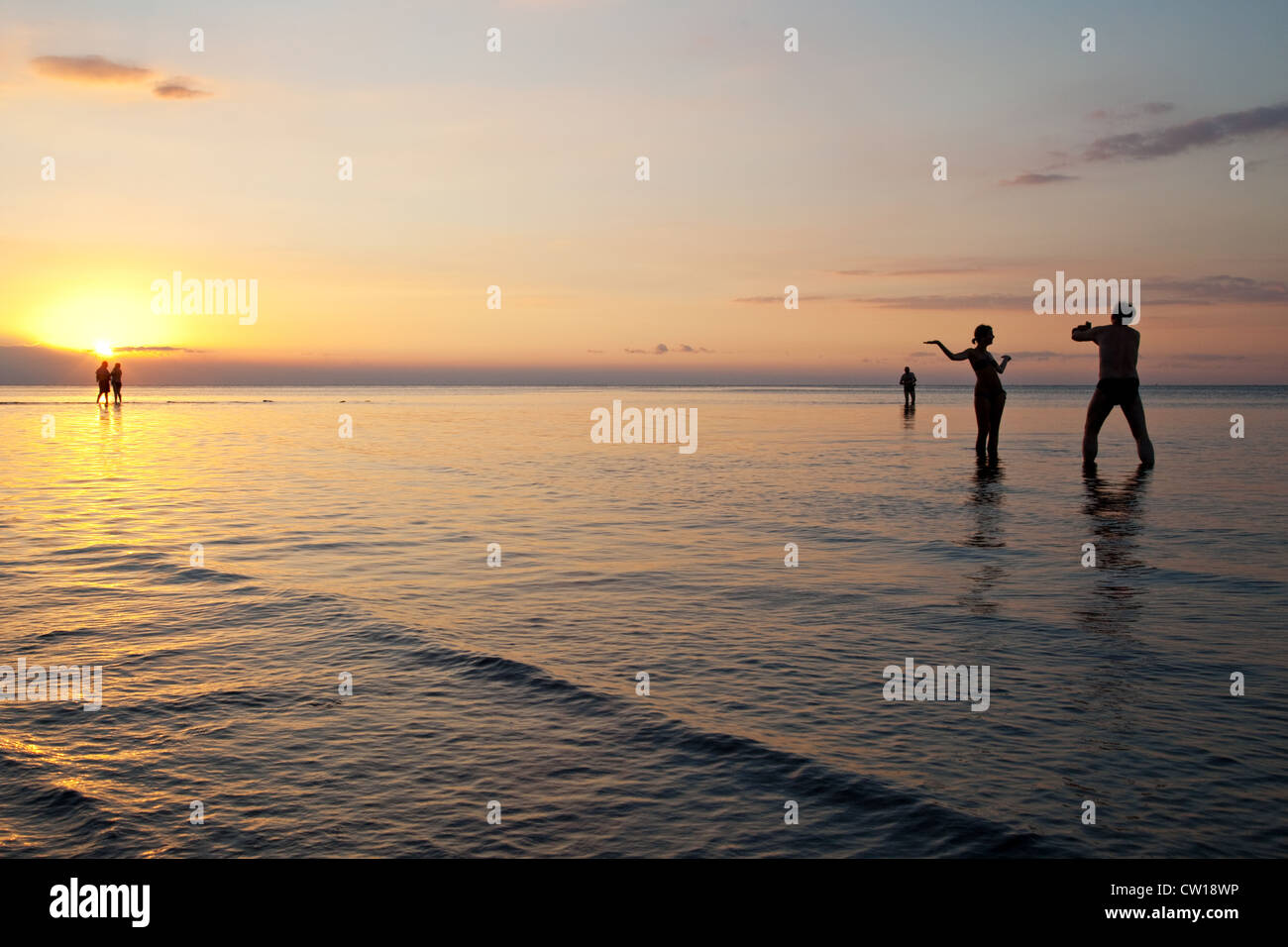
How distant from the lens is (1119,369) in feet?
59.6

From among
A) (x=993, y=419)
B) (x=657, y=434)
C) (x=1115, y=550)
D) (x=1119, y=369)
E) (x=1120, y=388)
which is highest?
(x=1119, y=369)

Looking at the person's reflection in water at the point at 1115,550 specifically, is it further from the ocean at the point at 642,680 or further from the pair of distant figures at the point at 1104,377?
the pair of distant figures at the point at 1104,377

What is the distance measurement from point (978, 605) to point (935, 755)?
3425mm

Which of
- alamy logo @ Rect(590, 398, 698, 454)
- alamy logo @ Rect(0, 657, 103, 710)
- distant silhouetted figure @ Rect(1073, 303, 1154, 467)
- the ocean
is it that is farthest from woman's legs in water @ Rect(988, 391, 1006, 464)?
alamy logo @ Rect(0, 657, 103, 710)

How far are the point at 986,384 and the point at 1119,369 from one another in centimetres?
250

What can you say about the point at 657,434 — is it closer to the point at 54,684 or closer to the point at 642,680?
the point at 642,680

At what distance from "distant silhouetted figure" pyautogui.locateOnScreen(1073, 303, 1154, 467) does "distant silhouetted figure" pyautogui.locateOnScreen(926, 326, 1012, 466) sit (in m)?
1.59

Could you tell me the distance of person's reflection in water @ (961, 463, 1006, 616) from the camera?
25.8 feet
